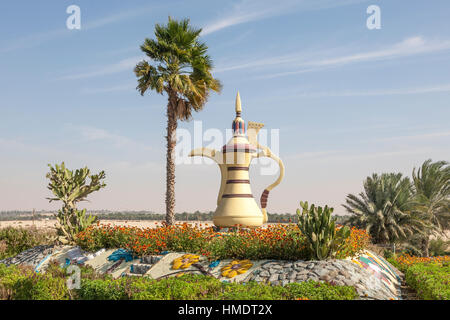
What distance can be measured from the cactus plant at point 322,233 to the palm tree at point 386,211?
1165 centimetres

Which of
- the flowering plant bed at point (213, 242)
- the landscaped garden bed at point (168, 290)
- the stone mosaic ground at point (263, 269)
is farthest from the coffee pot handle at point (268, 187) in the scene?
the landscaped garden bed at point (168, 290)

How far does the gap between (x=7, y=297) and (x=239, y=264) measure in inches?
224

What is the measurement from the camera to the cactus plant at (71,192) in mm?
16141

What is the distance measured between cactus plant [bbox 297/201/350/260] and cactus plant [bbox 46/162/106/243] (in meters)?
9.51

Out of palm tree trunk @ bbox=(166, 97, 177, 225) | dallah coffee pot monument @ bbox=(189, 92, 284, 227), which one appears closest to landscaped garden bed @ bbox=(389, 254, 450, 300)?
dallah coffee pot monument @ bbox=(189, 92, 284, 227)

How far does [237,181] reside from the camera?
15.8 m

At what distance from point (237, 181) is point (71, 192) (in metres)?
6.81

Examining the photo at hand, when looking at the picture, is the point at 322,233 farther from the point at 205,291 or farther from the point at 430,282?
the point at 205,291

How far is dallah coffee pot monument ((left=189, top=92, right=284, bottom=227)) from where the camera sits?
608 inches

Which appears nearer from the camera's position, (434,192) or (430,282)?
(430,282)

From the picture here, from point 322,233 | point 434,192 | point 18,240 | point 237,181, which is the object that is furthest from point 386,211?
point 18,240

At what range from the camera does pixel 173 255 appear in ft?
40.2

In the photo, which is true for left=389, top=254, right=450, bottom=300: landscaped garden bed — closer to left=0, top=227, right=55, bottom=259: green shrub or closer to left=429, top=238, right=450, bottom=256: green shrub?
left=0, top=227, right=55, bottom=259: green shrub
